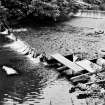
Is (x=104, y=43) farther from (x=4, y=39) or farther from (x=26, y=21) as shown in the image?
(x=26, y=21)

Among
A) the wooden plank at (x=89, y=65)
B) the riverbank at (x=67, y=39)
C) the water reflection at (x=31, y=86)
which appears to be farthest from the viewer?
the riverbank at (x=67, y=39)

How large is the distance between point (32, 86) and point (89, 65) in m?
5.72

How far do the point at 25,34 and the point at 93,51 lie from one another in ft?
48.6

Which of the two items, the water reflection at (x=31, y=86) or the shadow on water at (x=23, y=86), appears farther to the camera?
the shadow on water at (x=23, y=86)

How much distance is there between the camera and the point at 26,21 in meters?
56.3

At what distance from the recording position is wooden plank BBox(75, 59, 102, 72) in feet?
85.1

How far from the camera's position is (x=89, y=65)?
88.7ft

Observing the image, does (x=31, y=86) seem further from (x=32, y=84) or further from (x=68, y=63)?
(x=68, y=63)

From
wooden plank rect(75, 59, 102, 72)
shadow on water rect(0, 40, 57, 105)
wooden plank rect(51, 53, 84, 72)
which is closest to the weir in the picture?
shadow on water rect(0, 40, 57, 105)

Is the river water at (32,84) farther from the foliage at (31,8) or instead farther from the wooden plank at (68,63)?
the foliage at (31,8)

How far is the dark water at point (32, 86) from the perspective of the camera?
2202 centimetres

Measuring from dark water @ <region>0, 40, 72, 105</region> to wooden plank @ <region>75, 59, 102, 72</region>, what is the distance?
7.69ft

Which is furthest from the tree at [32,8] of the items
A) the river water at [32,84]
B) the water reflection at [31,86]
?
the water reflection at [31,86]

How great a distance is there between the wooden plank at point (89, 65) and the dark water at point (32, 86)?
2.34 metres
